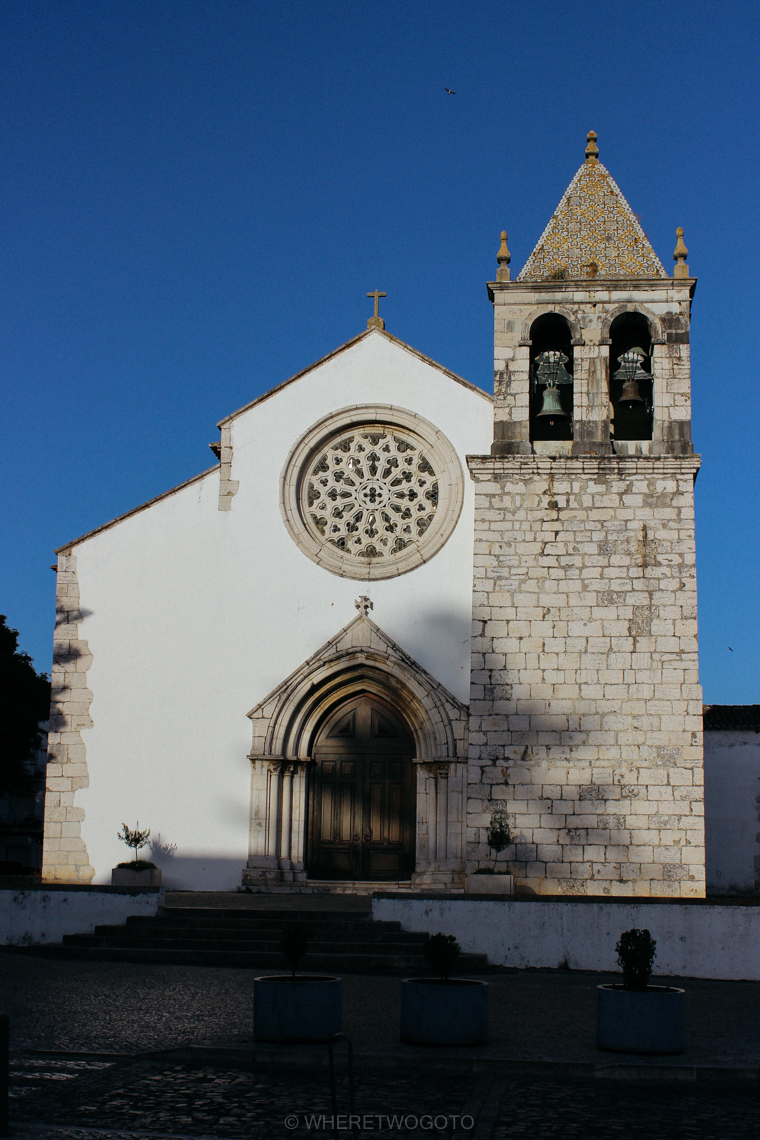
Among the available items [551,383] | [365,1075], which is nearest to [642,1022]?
[365,1075]

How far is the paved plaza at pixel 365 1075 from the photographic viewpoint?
5980mm

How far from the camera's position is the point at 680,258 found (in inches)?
642

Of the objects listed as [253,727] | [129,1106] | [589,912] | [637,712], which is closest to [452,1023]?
[129,1106]

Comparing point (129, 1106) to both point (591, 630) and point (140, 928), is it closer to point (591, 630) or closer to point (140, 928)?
point (140, 928)

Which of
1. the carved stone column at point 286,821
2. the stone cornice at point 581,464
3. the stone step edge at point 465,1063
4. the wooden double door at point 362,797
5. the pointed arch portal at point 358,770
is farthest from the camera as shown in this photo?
the wooden double door at point 362,797

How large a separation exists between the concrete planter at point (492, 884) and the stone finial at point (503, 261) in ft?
27.0

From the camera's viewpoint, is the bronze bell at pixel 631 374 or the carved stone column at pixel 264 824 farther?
the carved stone column at pixel 264 824

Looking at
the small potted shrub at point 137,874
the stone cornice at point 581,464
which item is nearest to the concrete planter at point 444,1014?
the small potted shrub at point 137,874

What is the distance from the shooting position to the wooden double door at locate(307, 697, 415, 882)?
653 inches

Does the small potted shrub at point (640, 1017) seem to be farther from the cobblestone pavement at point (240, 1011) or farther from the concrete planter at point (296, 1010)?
the concrete planter at point (296, 1010)

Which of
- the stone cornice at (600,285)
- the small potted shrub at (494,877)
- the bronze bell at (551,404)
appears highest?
the stone cornice at (600,285)

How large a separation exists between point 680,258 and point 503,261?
2.48 metres

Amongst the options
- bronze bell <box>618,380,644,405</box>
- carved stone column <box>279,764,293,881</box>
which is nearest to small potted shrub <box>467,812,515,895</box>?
carved stone column <box>279,764,293,881</box>

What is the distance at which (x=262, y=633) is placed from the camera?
1702 cm
